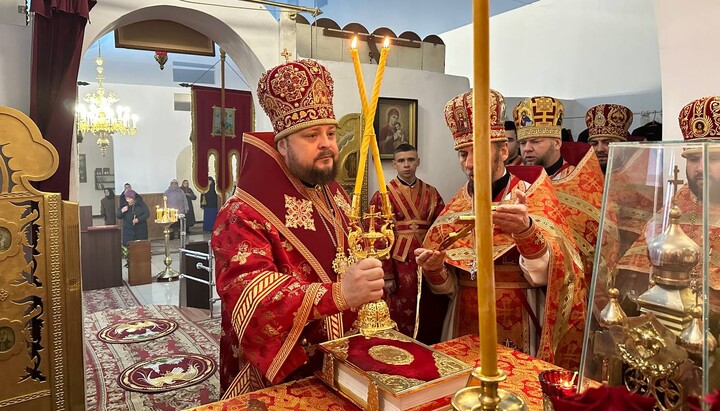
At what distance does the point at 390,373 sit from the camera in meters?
1.27

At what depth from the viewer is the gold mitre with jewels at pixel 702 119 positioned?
8.76 ft

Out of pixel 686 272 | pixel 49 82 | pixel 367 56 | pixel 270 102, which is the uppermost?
pixel 367 56

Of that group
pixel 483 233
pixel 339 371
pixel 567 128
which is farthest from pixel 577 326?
pixel 567 128

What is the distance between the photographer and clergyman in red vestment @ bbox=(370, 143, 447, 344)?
4.50 metres

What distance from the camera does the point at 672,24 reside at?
3201mm

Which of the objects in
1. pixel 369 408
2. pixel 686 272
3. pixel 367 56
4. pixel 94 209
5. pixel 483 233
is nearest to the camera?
pixel 483 233

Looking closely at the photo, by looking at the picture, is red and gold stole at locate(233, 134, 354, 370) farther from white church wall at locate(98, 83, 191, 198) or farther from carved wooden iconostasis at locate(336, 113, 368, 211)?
white church wall at locate(98, 83, 191, 198)

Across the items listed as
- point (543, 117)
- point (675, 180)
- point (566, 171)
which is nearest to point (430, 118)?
point (543, 117)

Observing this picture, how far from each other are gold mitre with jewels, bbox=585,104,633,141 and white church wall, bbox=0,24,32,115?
446cm

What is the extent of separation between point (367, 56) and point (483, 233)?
18.9 feet

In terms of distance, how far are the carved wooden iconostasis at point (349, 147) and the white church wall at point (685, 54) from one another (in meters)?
2.90

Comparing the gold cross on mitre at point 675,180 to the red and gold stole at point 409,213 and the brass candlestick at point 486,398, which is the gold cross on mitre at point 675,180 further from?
the red and gold stole at point 409,213

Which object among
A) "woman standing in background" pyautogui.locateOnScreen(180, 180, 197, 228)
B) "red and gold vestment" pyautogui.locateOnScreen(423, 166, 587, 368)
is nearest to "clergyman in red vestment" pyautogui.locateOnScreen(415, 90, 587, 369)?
"red and gold vestment" pyautogui.locateOnScreen(423, 166, 587, 368)

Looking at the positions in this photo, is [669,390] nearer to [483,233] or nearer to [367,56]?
[483,233]
